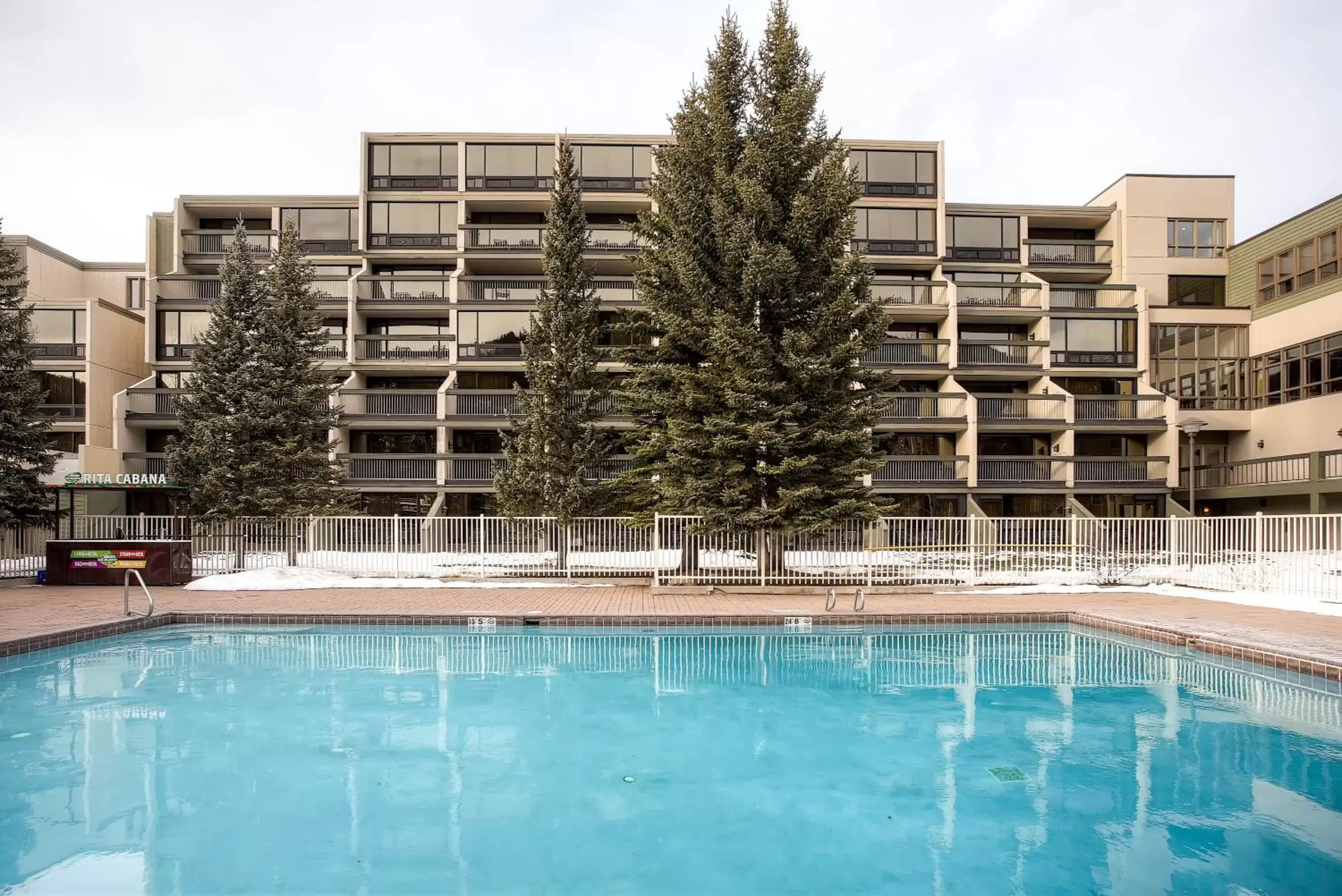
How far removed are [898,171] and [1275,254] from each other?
16163 millimetres

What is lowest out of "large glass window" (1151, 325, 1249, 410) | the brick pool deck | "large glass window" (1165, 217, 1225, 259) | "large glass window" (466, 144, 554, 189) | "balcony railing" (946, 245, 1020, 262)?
the brick pool deck

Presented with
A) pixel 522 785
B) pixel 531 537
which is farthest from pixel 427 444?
pixel 522 785

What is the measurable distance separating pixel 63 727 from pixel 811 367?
44.1ft

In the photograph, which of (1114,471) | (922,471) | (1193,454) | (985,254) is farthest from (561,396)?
(985,254)

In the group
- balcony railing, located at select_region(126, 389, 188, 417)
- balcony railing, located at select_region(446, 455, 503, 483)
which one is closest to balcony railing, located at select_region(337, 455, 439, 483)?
balcony railing, located at select_region(446, 455, 503, 483)

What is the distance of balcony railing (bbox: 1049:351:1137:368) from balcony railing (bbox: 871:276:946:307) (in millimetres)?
5755

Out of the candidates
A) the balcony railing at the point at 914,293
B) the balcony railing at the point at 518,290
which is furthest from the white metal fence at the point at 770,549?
the balcony railing at the point at 914,293

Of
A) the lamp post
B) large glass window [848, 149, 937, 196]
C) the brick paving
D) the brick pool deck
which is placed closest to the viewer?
the brick pool deck

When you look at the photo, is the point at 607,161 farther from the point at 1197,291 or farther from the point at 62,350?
the point at 1197,291

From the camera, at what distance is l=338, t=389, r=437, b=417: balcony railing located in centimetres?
3073

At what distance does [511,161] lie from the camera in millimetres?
33719

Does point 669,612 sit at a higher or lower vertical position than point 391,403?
lower

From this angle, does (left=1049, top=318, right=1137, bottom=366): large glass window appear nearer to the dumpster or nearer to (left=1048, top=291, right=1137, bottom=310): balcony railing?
(left=1048, top=291, right=1137, bottom=310): balcony railing

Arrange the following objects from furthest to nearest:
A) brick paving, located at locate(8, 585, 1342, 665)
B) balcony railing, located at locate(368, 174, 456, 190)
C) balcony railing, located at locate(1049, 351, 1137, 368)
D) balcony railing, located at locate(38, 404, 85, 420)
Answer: balcony railing, located at locate(368, 174, 456, 190)
balcony railing, located at locate(1049, 351, 1137, 368)
balcony railing, located at locate(38, 404, 85, 420)
brick paving, located at locate(8, 585, 1342, 665)
